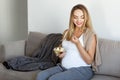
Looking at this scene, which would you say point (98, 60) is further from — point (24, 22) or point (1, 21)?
point (1, 21)

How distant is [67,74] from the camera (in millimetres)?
2334

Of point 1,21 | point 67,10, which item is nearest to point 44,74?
point 67,10

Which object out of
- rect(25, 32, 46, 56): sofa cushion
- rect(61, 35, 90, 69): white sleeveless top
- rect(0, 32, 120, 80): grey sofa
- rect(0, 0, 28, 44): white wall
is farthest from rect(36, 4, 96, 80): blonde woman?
rect(0, 0, 28, 44): white wall

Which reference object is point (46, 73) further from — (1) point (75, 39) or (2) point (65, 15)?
(2) point (65, 15)

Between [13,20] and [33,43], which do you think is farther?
[13,20]

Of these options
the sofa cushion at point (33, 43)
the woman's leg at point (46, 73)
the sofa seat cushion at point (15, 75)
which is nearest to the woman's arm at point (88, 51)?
the woman's leg at point (46, 73)

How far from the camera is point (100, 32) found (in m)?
3.07

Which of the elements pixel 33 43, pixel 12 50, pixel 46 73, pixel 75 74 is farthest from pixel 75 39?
pixel 12 50

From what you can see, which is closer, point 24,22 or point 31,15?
point 31,15

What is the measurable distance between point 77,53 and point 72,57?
0.22 feet

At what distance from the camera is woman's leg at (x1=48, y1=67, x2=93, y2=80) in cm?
231

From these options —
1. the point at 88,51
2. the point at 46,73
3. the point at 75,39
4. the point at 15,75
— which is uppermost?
the point at 75,39

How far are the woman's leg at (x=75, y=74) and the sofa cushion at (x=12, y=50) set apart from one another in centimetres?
98

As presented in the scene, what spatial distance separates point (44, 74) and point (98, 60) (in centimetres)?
58
